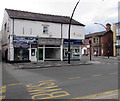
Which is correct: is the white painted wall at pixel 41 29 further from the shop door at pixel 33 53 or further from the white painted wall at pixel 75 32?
the shop door at pixel 33 53

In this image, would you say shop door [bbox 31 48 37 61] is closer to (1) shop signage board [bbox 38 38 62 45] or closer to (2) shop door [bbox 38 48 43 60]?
(2) shop door [bbox 38 48 43 60]

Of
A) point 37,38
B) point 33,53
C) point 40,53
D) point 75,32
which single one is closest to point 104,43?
point 75,32

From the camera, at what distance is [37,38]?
19.1m

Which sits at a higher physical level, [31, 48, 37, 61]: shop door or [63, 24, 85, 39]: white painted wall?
[63, 24, 85, 39]: white painted wall

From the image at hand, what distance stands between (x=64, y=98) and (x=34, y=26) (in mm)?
15504

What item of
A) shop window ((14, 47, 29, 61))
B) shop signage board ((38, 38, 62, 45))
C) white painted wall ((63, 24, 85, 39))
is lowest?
shop window ((14, 47, 29, 61))

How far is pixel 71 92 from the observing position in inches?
214

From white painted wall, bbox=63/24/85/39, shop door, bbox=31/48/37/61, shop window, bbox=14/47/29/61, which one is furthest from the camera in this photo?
white painted wall, bbox=63/24/85/39

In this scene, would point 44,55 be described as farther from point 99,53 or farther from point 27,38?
point 99,53

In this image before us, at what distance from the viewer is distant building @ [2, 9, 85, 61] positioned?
58.7 feet

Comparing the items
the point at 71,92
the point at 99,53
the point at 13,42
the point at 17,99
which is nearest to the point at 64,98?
the point at 71,92

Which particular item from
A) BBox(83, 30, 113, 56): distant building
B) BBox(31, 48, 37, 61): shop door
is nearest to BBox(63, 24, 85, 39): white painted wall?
BBox(31, 48, 37, 61): shop door

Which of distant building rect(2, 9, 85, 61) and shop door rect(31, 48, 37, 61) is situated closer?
distant building rect(2, 9, 85, 61)

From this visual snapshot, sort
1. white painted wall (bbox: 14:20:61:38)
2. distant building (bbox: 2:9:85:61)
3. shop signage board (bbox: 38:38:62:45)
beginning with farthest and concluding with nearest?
shop signage board (bbox: 38:38:62:45), white painted wall (bbox: 14:20:61:38), distant building (bbox: 2:9:85:61)
